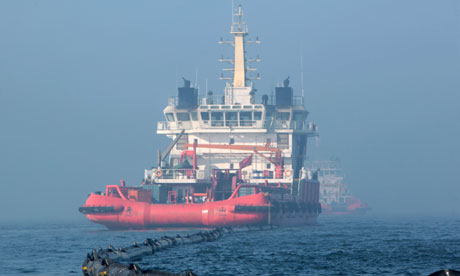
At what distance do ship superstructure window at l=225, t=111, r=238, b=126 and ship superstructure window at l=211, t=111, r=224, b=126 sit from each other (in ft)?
1.46

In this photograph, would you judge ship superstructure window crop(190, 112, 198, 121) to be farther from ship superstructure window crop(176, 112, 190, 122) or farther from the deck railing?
the deck railing

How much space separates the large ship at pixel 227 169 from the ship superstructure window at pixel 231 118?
88 millimetres

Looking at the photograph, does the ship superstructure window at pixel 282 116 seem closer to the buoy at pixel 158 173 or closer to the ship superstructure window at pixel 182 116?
the ship superstructure window at pixel 182 116

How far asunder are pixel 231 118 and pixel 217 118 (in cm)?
125

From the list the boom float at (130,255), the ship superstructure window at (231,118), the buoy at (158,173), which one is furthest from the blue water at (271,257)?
the ship superstructure window at (231,118)

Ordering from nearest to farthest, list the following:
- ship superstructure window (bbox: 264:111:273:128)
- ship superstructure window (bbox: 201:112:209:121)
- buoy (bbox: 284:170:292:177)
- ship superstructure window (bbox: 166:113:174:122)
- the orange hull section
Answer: the orange hull section < buoy (bbox: 284:170:292:177) < ship superstructure window (bbox: 201:112:209:121) < ship superstructure window (bbox: 264:111:273:128) < ship superstructure window (bbox: 166:113:174:122)

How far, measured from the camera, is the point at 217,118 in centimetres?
6831

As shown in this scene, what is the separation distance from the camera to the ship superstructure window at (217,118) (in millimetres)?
68062

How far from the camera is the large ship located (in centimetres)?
5772

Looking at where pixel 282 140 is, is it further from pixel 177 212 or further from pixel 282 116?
pixel 177 212

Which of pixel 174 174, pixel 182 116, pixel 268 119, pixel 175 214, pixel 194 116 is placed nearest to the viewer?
pixel 175 214

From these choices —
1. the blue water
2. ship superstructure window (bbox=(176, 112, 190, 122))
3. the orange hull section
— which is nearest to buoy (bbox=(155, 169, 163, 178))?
the orange hull section

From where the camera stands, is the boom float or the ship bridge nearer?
the boom float

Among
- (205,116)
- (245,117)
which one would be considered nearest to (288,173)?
(245,117)
